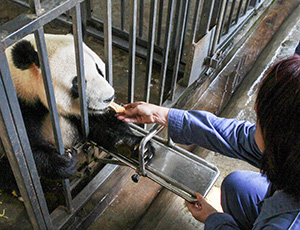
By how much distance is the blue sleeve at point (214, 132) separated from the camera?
1.39 meters

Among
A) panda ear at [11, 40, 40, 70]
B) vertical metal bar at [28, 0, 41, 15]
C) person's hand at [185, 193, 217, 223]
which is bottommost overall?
person's hand at [185, 193, 217, 223]

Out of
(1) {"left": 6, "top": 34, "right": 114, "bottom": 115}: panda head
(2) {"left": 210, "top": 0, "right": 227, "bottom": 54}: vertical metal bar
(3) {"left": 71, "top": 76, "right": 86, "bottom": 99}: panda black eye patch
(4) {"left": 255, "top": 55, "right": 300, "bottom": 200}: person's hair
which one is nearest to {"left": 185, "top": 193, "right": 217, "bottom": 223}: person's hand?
(4) {"left": 255, "top": 55, "right": 300, "bottom": 200}: person's hair

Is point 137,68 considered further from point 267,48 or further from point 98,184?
point 267,48

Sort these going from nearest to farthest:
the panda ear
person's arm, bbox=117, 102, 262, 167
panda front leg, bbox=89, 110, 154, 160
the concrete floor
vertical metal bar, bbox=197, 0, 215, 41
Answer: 1. the panda ear
2. person's arm, bbox=117, 102, 262, 167
3. panda front leg, bbox=89, 110, 154, 160
4. the concrete floor
5. vertical metal bar, bbox=197, 0, 215, 41

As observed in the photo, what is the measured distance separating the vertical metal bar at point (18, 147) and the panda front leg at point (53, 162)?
6.4 inches

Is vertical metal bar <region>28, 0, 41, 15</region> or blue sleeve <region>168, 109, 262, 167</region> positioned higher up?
vertical metal bar <region>28, 0, 41, 15</region>

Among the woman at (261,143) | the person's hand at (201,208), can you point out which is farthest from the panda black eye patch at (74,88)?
the person's hand at (201,208)

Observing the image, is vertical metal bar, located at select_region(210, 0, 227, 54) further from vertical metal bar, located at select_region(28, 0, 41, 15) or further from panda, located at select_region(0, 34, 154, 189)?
vertical metal bar, located at select_region(28, 0, 41, 15)

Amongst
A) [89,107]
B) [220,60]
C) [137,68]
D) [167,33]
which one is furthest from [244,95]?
[89,107]

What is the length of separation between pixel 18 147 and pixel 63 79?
1.32 ft

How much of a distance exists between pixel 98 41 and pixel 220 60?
106 cm

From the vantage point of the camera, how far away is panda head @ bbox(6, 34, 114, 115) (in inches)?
51.8

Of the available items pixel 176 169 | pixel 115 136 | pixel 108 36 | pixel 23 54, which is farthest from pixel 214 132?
pixel 23 54

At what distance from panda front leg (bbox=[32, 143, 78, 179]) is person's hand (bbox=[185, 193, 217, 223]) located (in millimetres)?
561
